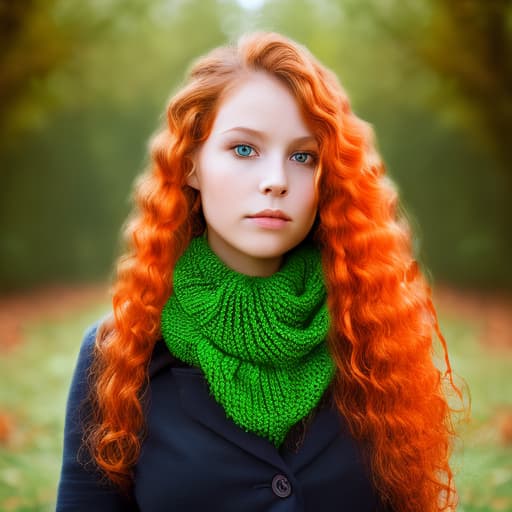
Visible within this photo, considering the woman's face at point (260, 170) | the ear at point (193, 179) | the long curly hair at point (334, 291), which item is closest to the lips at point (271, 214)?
the woman's face at point (260, 170)

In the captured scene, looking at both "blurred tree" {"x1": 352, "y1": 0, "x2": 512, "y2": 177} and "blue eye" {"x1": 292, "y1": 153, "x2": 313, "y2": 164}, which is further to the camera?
"blurred tree" {"x1": 352, "y1": 0, "x2": 512, "y2": 177}

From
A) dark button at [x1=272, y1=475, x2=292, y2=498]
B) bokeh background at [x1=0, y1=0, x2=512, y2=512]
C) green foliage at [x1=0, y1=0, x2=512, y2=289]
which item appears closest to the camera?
dark button at [x1=272, y1=475, x2=292, y2=498]

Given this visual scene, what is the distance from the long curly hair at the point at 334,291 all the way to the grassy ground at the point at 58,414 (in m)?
0.41

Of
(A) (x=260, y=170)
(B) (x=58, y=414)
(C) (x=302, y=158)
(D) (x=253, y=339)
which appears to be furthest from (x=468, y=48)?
(D) (x=253, y=339)

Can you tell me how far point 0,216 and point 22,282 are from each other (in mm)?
636

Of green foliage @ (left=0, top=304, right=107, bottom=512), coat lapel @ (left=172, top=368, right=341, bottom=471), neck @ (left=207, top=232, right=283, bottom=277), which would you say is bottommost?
green foliage @ (left=0, top=304, right=107, bottom=512)

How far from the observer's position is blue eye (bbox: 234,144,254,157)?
1581 mm

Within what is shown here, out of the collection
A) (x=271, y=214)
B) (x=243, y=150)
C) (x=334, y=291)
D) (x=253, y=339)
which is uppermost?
(x=243, y=150)

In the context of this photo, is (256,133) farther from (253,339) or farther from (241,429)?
(241,429)

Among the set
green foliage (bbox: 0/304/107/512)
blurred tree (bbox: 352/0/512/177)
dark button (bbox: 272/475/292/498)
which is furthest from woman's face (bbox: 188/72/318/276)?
blurred tree (bbox: 352/0/512/177)

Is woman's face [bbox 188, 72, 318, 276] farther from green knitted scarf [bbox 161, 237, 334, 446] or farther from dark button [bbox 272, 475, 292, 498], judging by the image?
dark button [bbox 272, 475, 292, 498]

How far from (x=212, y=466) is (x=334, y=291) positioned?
51 cm

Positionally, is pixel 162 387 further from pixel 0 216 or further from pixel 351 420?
pixel 0 216

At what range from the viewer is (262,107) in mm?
1565
